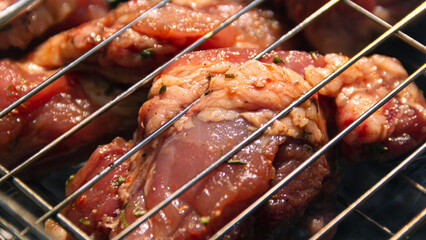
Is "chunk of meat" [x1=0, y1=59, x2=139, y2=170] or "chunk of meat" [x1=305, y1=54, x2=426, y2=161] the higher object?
"chunk of meat" [x1=0, y1=59, x2=139, y2=170]

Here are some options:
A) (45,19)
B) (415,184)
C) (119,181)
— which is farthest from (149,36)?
(415,184)

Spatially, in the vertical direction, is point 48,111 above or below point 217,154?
above

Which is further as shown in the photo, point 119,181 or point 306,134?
point 119,181

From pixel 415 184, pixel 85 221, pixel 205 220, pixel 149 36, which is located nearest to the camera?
pixel 205 220

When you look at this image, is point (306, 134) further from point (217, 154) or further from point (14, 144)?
point (14, 144)

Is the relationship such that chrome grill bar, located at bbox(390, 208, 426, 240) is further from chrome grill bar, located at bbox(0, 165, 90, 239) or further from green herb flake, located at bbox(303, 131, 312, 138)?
chrome grill bar, located at bbox(0, 165, 90, 239)

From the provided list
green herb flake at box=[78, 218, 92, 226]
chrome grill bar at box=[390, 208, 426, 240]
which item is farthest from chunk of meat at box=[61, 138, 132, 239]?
chrome grill bar at box=[390, 208, 426, 240]
